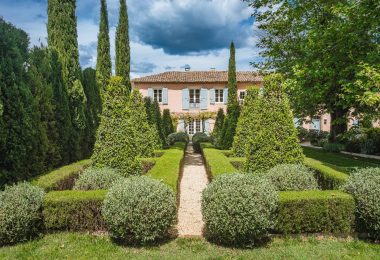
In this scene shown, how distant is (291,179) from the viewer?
19.5ft

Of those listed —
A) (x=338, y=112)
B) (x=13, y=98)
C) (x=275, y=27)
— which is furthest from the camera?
(x=338, y=112)

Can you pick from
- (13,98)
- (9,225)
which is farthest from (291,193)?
(13,98)

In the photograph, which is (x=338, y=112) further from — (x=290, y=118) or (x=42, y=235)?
(x=42, y=235)

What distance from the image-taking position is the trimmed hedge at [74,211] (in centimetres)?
500

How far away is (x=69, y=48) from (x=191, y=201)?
668cm

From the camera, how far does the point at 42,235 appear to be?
505 centimetres

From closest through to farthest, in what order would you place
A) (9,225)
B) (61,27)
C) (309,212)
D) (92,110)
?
1. (9,225)
2. (309,212)
3. (61,27)
4. (92,110)

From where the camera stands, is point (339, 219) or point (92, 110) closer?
point (339, 219)

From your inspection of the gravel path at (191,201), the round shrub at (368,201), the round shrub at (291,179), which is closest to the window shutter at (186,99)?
the gravel path at (191,201)

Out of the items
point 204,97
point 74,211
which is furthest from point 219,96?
point 74,211

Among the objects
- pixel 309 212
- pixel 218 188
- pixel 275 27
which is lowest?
pixel 309 212

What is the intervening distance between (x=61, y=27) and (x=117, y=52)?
6.79m

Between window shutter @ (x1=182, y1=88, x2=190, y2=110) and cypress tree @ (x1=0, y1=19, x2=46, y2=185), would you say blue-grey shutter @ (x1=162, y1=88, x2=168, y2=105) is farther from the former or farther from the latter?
cypress tree @ (x1=0, y1=19, x2=46, y2=185)

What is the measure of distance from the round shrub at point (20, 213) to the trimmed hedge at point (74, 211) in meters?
0.15
